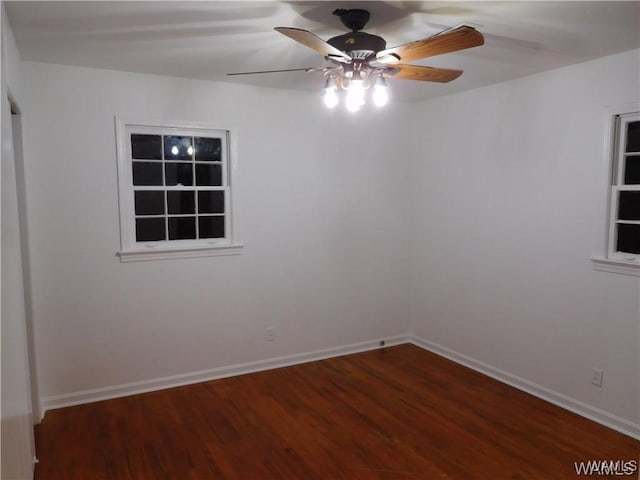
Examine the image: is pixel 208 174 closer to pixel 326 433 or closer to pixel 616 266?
pixel 326 433

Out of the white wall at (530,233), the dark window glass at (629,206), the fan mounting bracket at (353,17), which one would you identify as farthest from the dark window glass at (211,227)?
the dark window glass at (629,206)

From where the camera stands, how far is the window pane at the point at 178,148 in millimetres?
3783

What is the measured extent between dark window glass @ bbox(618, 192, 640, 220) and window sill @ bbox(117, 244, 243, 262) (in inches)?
116

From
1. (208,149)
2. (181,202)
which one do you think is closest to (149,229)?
(181,202)

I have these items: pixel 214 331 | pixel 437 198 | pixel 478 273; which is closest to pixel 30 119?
pixel 214 331

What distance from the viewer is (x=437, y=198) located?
4.57 meters

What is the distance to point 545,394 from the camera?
143 inches

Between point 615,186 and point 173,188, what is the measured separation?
3332mm

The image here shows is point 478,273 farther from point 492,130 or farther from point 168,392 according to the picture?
point 168,392

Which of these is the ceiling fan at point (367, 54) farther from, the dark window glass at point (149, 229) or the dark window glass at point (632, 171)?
the dark window glass at point (149, 229)

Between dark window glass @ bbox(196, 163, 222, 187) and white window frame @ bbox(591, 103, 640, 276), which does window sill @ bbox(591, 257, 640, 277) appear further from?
dark window glass @ bbox(196, 163, 222, 187)

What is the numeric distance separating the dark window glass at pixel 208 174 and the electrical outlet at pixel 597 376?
328cm

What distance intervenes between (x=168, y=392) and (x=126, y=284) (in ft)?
3.13

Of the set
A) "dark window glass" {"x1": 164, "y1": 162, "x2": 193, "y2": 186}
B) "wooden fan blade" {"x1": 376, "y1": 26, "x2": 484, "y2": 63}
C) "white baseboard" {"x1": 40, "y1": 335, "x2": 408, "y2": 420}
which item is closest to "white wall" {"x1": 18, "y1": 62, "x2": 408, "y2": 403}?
"white baseboard" {"x1": 40, "y1": 335, "x2": 408, "y2": 420}
